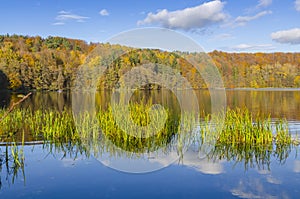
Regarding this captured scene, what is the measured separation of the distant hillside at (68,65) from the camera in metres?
56.8

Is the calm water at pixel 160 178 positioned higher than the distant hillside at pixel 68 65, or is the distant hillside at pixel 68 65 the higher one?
the distant hillside at pixel 68 65

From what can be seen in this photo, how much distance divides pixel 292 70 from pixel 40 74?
2364 inches

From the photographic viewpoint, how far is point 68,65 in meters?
65.4

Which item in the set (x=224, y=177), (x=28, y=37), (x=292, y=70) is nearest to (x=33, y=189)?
(x=224, y=177)

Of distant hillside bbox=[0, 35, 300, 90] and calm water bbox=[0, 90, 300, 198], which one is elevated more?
distant hillside bbox=[0, 35, 300, 90]

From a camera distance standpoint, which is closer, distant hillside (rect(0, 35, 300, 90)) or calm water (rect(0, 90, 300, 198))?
calm water (rect(0, 90, 300, 198))

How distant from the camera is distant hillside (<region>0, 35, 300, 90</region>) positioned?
56828 mm

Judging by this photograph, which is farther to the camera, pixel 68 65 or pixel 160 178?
pixel 68 65

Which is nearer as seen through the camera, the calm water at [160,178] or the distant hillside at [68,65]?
the calm water at [160,178]

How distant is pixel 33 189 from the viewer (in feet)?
21.4

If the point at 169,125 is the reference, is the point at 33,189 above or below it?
below

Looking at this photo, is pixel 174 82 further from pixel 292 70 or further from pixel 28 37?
pixel 28 37

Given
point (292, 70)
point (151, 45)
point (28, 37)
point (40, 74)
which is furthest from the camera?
point (28, 37)

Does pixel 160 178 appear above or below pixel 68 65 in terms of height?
below
